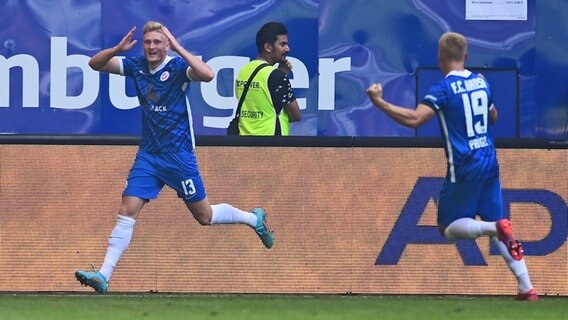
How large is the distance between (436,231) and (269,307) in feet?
5.84

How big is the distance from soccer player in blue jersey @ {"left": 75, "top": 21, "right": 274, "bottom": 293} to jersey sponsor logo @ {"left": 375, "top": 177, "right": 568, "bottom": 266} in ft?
5.02

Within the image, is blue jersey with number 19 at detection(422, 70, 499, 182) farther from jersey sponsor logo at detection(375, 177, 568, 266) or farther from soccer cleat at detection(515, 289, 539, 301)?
jersey sponsor logo at detection(375, 177, 568, 266)

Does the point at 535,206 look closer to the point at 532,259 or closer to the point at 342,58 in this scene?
the point at 532,259

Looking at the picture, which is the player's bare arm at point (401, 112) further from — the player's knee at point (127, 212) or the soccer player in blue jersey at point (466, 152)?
the player's knee at point (127, 212)

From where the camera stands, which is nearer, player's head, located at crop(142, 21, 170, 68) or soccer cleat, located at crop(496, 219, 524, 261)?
soccer cleat, located at crop(496, 219, 524, 261)

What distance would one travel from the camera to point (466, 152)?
394 inches

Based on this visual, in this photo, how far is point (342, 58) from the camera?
13875 millimetres

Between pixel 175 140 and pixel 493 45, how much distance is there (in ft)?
13.8

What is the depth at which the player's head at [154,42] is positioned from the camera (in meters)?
10.6

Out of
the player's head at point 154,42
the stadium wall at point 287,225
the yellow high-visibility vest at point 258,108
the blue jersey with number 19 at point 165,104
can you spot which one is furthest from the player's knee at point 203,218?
the yellow high-visibility vest at point 258,108

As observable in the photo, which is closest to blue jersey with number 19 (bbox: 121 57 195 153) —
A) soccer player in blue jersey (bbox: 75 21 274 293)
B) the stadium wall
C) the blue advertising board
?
soccer player in blue jersey (bbox: 75 21 274 293)

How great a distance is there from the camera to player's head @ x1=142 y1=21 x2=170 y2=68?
10648 mm

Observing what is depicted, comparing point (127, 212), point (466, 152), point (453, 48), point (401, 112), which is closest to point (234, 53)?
point (127, 212)

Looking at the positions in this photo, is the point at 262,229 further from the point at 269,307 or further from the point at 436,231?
the point at 436,231
